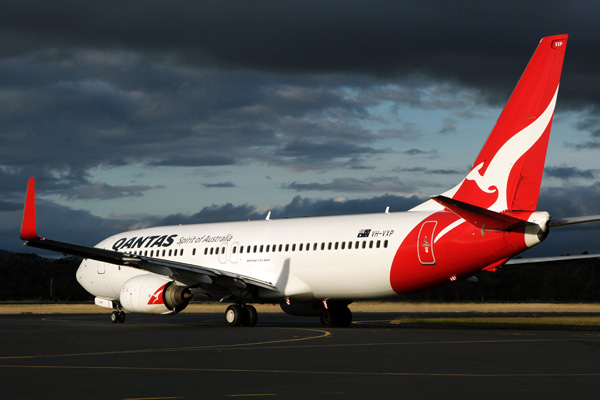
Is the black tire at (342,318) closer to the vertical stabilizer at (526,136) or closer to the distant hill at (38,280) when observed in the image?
the vertical stabilizer at (526,136)

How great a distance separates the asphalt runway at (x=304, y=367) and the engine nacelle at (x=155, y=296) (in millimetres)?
6208

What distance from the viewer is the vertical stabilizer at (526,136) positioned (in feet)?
81.5

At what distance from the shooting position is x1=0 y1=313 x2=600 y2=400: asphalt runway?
11523 millimetres

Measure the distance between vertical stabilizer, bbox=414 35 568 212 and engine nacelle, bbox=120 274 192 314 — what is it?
11.6 meters

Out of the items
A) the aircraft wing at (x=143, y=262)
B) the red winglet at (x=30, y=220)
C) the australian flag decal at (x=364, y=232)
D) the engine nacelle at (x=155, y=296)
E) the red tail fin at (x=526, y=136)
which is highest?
the red tail fin at (x=526, y=136)

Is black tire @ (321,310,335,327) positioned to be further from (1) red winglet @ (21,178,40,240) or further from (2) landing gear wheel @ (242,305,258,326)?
(1) red winglet @ (21,178,40,240)

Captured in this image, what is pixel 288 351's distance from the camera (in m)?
18.5

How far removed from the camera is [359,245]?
2850cm

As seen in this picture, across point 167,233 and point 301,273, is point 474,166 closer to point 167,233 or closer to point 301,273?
point 301,273

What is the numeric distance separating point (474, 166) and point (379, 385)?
1537cm

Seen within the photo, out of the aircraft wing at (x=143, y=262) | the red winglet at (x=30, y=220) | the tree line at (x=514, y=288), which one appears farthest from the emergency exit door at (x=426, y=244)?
the tree line at (x=514, y=288)

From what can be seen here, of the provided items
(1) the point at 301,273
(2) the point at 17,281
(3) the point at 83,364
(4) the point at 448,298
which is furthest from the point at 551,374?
(2) the point at 17,281

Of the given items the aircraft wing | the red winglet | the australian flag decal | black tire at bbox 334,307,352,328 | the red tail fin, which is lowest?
black tire at bbox 334,307,352,328

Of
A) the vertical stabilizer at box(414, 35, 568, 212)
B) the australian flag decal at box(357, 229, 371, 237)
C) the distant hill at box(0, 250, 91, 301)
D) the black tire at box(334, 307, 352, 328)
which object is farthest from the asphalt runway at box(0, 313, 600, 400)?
the distant hill at box(0, 250, 91, 301)
